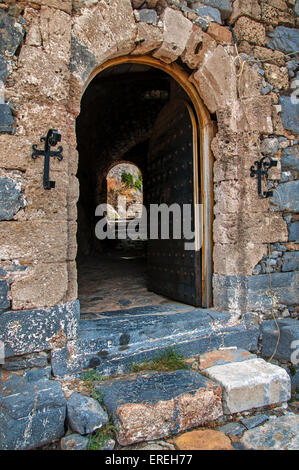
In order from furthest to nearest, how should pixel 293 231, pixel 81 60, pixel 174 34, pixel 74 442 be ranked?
pixel 293 231 < pixel 174 34 < pixel 81 60 < pixel 74 442

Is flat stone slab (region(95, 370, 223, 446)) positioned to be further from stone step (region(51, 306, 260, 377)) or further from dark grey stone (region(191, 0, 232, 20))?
dark grey stone (region(191, 0, 232, 20))

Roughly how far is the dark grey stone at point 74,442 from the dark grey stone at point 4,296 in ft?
2.76

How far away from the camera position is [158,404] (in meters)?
1.74

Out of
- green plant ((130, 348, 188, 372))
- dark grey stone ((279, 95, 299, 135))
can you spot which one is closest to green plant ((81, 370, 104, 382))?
green plant ((130, 348, 188, 372))

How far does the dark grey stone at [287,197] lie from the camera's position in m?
2.99

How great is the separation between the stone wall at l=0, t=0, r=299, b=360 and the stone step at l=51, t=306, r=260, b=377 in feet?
0.90

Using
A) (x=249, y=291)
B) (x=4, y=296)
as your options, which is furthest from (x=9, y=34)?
(x=249, y=291)

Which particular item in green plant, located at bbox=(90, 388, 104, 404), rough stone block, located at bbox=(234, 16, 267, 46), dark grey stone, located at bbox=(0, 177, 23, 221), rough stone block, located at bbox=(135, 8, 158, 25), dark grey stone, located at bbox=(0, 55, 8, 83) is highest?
rough stone block, located at bbox=(234, 16, 267, 46)

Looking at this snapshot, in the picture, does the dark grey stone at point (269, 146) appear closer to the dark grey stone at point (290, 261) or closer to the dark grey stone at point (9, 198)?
the dark grey stone at point (290, 261)

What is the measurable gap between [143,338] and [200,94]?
7.73 feet

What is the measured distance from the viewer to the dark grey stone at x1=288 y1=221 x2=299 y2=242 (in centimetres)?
305

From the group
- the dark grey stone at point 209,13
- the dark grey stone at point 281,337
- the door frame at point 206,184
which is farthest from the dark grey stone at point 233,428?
the dark grey stone at point 209,13

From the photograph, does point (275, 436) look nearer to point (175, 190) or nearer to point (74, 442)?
point (74, 442)

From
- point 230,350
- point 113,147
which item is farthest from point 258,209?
point 113,147
